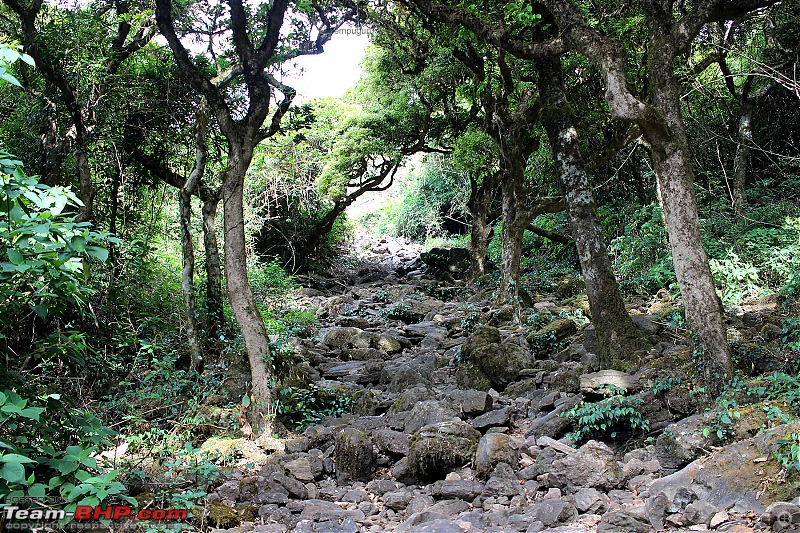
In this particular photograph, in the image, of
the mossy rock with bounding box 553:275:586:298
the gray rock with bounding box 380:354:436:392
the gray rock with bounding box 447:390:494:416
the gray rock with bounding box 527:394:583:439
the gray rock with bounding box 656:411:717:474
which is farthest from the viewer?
the mossy rock with bounding box 553:275:586:298

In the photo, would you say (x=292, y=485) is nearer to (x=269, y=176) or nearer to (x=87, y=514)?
(x=87, y=514)

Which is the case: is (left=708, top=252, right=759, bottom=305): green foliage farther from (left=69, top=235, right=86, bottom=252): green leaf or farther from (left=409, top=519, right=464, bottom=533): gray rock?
(left=69, top=235, right=86, bottom=252): green leaf

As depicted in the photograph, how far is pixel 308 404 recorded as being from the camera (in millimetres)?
7355

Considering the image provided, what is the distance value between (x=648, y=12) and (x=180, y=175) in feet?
27.2

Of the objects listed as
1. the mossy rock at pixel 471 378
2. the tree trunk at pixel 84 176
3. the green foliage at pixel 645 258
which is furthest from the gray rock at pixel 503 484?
the green foliage at pixel 645 258

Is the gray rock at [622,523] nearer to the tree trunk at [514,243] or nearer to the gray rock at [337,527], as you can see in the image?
the gray rock at [337,527]

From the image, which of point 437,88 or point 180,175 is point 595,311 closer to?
point 180,175

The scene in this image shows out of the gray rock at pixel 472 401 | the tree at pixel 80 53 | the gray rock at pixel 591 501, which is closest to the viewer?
the gray rock at pixel 591 501

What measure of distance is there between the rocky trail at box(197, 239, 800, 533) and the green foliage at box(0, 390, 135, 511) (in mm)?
1449

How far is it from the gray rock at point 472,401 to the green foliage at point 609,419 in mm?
1320

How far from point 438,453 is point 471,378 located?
2604 millimetres

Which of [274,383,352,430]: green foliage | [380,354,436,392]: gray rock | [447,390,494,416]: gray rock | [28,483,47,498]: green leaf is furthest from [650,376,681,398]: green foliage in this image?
[28,483,47,498]: green leaf

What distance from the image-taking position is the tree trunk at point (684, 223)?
5.16 m

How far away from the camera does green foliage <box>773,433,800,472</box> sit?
3.46 meters
